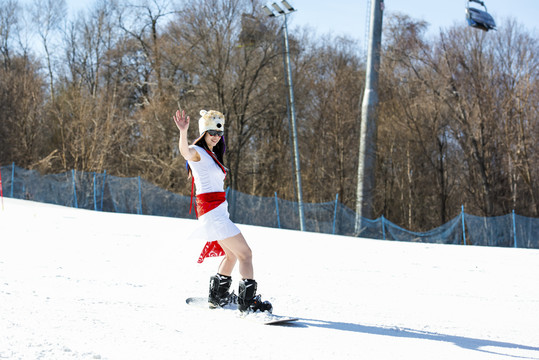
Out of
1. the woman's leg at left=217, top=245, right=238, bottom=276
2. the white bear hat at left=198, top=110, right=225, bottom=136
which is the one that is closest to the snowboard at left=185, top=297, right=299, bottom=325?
the woman's leg at left=217, top=245, right=238, bottom=276

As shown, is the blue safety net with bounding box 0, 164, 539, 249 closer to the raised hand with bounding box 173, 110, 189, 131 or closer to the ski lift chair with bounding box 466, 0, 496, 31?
the ski lift chair with bounding box 466, 0, 496, 31

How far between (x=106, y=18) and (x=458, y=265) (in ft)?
119

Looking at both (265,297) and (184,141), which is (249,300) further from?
(184,141)

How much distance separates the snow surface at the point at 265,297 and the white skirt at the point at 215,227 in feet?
2.08

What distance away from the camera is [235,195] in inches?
872

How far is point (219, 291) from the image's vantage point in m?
5.09

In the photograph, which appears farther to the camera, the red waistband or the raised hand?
the red waistband

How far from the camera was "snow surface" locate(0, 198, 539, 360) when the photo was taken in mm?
3727

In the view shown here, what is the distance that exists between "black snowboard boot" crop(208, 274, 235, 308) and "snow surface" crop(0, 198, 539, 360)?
0.18 m

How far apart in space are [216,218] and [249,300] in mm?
746

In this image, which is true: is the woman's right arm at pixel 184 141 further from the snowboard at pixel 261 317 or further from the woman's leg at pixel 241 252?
the snowboard at pixel 261 317

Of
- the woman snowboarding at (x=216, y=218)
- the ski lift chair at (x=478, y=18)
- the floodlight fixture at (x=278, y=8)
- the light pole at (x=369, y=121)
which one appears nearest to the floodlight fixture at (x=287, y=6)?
the floodlight fixture at (x=278, y=8)

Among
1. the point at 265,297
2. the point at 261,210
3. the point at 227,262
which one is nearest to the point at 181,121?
the point at 227,262

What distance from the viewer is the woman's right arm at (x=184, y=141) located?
4.65 m
